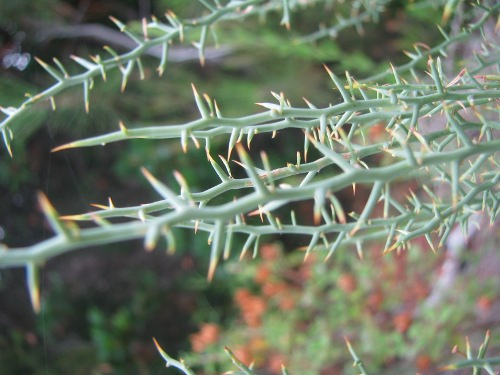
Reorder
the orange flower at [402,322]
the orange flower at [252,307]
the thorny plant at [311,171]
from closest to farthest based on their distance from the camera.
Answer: the thorny plant at [311,171]
the orange flower at [402,322]
the orange flower at [252,307]

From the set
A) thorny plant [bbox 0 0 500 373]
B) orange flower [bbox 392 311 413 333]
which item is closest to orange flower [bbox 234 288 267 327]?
orange flower [bbox 392 311 413 333]

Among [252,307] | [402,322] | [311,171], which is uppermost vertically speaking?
[311,171]

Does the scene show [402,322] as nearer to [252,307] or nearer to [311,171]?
[252,307]

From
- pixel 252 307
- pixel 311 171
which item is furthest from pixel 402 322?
pixel 311 171

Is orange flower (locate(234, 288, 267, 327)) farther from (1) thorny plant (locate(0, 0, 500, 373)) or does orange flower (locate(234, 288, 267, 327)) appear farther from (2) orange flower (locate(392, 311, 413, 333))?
(1) thorny plant (locate(0, 0, 500, 373))

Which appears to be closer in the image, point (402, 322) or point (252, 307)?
point (402, 322)

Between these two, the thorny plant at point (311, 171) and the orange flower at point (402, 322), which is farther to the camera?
the orange flower at point (402, 322)

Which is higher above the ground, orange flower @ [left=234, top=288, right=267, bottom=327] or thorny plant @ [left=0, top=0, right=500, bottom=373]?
thorny plant @ [left=0, top=0, right=500, bottom=373]

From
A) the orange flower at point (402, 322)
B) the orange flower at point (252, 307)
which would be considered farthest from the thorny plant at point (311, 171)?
the orange flower at point (252, 307)

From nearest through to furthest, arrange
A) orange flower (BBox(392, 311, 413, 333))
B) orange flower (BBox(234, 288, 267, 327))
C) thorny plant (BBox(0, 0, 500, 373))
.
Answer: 1. thorny plant (BBox(0, 0, 500, 373))
2. orange flower (BBox(392, 311, 413, 333))
3. orange flower (BBox(234, 288, 267, 327))

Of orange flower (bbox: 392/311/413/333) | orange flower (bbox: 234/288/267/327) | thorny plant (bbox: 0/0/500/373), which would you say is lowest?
orange flower (bbox: 234/288/267/327)

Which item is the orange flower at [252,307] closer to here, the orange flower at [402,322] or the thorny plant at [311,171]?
the orange flower at [402,322]
